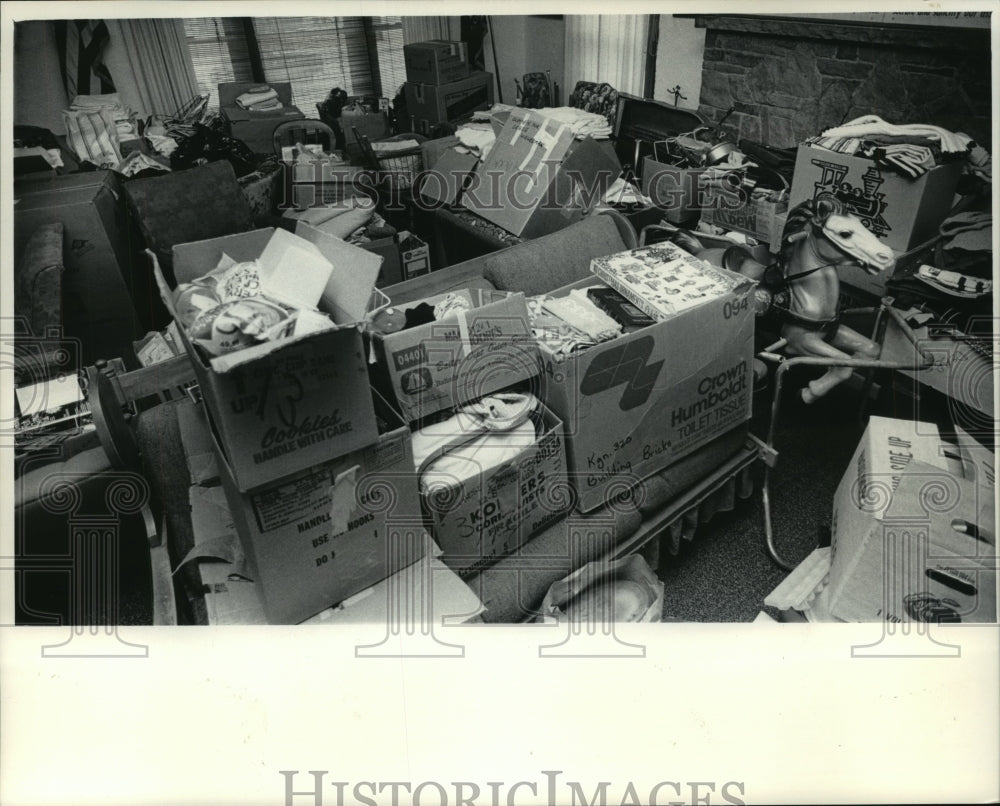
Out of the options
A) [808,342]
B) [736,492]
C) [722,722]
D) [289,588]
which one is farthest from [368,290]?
[808,342]

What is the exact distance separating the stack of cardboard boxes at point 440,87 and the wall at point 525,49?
468mm

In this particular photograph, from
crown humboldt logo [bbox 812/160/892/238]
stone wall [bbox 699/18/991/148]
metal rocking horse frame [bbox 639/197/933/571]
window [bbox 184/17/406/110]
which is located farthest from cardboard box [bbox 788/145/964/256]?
window [bbox 184/17/406/110]

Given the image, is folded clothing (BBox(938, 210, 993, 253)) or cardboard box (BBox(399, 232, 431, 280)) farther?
cardboard box (BBox(399, 232, 431, 280))

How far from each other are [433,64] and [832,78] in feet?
7.08

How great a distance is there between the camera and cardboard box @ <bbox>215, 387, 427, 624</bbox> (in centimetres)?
109

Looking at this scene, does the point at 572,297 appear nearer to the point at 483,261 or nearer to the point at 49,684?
the point at 483,261

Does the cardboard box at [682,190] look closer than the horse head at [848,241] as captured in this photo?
No

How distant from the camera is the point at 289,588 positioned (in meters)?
1.17

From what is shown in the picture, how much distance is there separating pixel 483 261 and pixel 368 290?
970mm

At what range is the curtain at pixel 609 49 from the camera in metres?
3.60

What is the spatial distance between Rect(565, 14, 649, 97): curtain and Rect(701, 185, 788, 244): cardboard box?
1.38 metres

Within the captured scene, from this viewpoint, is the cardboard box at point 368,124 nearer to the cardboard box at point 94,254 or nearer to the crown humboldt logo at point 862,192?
the cardboard box at point 94,254

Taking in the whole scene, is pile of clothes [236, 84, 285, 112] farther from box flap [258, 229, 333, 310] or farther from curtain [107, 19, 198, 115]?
box flap [258, 229, 333, 310]

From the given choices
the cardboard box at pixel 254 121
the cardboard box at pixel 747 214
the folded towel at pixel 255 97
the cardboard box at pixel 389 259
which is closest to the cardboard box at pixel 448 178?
the cardboard box at pixel 389 259
